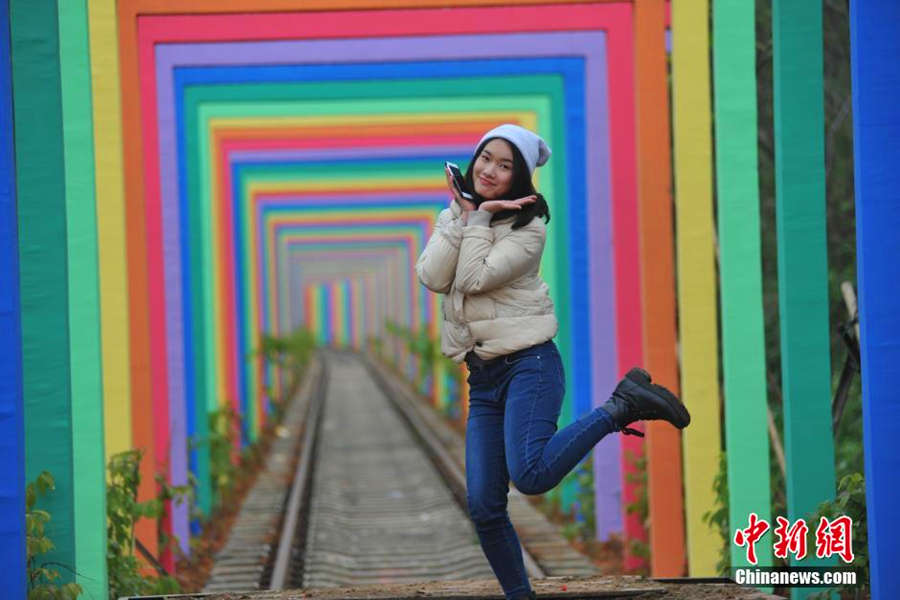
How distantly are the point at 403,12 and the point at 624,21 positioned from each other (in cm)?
138

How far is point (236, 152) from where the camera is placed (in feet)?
59.5

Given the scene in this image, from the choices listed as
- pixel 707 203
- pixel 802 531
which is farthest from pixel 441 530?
pixel 802 531

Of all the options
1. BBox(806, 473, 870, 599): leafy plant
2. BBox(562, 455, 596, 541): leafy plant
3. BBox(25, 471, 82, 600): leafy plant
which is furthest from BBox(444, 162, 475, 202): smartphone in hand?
BBox(562, 455, 596, 541): leafy plant

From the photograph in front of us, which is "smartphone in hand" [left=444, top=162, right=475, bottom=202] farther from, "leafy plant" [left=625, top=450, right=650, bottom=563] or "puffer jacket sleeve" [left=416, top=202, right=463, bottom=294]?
"leafy plant" [left=625, top=450, right=650, bottom=563]

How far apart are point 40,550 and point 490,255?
7.19 feet

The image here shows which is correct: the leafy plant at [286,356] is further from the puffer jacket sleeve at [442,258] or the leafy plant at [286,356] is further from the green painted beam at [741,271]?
the puffer jacket sleeve at [442,258]

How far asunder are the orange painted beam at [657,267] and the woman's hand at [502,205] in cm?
315

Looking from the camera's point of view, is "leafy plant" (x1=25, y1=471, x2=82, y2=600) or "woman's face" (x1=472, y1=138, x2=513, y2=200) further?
"leafy plant" (x1=25, y1=471, x2=82, y2=600)

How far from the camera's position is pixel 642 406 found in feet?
15.6

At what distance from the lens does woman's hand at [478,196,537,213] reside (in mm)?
4715

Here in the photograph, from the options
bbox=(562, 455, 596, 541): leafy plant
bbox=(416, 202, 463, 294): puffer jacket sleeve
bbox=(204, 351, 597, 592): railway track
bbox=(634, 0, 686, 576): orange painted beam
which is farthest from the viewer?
bbox=(562, 455, 596, 541): leafy plant

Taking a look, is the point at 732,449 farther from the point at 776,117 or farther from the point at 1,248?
the point at 1,248

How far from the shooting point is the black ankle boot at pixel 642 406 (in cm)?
475

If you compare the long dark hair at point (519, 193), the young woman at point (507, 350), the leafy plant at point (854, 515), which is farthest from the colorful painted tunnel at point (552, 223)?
the long dark hair at point (519, 193)
